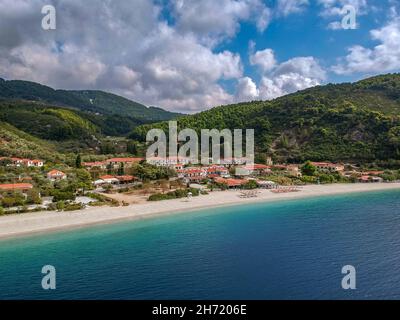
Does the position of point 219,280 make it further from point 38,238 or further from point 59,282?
point 38,238

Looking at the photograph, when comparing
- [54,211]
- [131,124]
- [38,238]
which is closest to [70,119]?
[131,124]

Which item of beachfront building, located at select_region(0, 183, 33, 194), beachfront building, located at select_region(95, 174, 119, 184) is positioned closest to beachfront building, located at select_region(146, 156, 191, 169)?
Result: beachfront building, located at select_region(95, 174, 119, 184)

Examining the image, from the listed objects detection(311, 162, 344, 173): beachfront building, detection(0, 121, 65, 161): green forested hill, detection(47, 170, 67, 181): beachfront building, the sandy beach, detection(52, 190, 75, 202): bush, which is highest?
detection(0, 121, 65, 161): green forested hill

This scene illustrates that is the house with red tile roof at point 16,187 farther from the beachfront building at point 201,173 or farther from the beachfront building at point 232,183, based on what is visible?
the beachfront building at point 232,183

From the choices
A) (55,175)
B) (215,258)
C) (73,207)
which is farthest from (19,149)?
(215,258)

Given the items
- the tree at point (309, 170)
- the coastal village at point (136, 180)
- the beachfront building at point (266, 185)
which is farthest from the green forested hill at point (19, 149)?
the tree at point (309, 170)

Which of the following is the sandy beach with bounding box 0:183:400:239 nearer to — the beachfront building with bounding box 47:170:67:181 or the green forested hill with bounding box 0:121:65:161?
the beachfront building with bounding box 47:170:67:181
